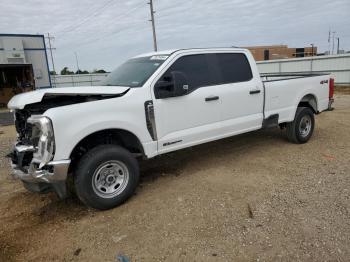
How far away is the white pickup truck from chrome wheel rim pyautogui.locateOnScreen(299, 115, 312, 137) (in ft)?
3.24

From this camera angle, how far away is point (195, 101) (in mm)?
4742

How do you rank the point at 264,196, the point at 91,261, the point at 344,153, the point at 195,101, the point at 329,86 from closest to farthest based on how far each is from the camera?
the point at 91,261 < the point at 264,196 < the point at 195,101 < the point at 344,153 < the point at 329,86

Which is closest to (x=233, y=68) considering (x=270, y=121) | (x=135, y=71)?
(x=270, y=121)

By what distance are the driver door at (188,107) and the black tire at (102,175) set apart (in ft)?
1.93

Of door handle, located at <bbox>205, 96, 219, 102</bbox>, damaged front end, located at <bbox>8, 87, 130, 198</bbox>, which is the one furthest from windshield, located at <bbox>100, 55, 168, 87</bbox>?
door handle, located at <bbox>205, 96, 219, 102</bbox>

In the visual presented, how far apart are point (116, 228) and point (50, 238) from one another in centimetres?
73

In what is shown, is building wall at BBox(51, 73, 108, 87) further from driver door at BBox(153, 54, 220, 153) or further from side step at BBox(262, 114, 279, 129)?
driver door at BBox(153, 54, 220, 153)

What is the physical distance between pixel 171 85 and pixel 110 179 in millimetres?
1510

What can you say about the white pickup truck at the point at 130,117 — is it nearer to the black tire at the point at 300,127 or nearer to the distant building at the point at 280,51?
the black tire at the point at 300,127

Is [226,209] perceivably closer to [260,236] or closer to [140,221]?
[260,236]

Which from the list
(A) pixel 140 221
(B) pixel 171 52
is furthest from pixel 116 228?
(B) pixel 171 52

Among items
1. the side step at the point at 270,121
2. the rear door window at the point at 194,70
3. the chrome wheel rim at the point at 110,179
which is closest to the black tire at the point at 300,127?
the side step at the point at 270,121

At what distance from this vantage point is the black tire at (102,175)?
12.4ft

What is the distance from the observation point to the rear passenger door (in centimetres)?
520
